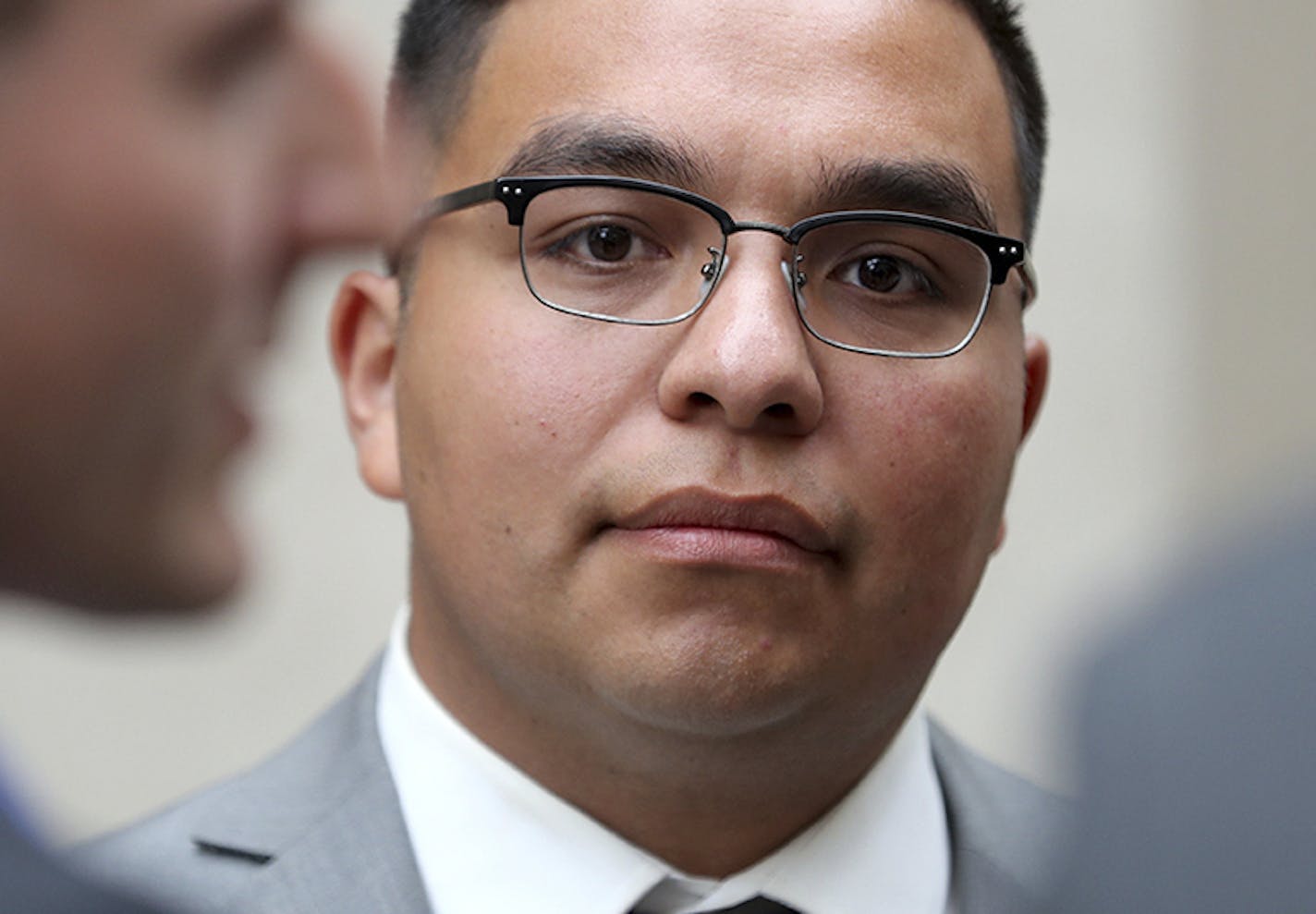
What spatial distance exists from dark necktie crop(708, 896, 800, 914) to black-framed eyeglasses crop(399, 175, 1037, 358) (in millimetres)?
765

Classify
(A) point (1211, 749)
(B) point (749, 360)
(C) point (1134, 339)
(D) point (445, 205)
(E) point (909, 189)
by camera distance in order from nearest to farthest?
(A) point (1211, 749), (B) point (749, 360), (E) point (909, 189), (D) point (445, 205), (C) point (1134, 339)

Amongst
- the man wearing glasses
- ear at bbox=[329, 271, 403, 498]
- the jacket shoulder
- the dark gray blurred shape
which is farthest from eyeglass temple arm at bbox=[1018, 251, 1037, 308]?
the dark gray blurred shape

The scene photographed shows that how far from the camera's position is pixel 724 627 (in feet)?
7.10

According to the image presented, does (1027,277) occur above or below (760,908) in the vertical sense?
above

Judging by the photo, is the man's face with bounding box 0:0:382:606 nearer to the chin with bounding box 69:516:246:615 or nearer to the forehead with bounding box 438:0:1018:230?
the chin with bounding box 69:516:246:615

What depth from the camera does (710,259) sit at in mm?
2234

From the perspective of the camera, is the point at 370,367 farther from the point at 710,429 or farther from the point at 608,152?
the point at 710,429

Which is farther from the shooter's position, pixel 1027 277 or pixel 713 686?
pixel 1027 277

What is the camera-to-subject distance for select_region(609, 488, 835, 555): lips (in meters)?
2.13

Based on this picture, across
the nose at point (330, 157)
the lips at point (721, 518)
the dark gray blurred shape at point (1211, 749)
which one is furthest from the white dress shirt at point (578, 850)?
the nose at point (330, 157)

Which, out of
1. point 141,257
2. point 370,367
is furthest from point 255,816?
point 141,257

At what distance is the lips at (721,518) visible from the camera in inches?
84.0

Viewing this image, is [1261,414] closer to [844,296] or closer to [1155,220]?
[1155,220]

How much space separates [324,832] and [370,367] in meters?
0.68
